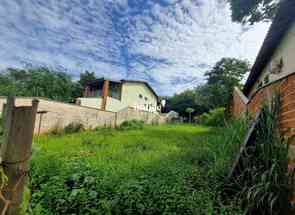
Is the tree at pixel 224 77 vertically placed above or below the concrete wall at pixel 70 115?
above

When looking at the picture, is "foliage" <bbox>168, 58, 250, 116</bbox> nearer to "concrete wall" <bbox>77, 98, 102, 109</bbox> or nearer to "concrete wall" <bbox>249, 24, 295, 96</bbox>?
"concrete wall" <bbox>77, 98, 102, 109</bbox>

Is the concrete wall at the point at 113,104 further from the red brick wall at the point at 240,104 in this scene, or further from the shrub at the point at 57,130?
the red brick wall at the point at 240,104

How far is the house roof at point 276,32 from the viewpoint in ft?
10.8

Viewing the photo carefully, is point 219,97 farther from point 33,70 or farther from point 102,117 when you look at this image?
point 33,70

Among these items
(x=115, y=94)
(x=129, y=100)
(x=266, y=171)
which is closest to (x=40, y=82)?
(x=115, y=94)

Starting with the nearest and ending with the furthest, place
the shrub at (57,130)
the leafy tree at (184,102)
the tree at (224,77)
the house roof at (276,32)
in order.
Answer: the house roof at (276,32), the shrub at (57,130), the tree at (224,77), the leafy tree at (184,102)

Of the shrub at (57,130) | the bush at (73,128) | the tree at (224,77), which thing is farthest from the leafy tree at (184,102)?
the shrub at (57,130)

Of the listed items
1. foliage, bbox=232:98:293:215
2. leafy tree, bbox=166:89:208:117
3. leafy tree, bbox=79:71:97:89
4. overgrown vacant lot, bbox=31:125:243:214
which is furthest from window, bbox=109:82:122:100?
foliage, bbox=232:98:293:215

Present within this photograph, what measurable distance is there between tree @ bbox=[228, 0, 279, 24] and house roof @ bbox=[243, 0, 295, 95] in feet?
4.79

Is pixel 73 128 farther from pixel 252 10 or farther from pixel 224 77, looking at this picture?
pixel 224 77

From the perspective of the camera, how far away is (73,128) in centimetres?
834

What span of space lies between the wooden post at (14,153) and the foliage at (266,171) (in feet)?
6.64

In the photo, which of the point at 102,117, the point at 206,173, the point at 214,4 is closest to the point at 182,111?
the point at 102,117

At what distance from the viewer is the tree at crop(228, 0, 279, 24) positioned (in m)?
5.65
